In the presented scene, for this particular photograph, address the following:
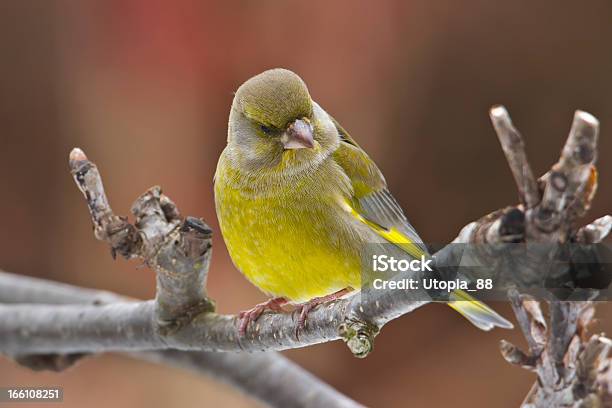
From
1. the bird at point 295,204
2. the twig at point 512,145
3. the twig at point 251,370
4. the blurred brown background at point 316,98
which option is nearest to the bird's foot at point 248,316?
the bird at point 295,204

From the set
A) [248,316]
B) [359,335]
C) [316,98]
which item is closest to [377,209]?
[248,316]

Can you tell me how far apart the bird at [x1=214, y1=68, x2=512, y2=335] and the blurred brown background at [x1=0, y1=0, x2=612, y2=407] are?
843 mm

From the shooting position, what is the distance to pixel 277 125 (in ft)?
3.42

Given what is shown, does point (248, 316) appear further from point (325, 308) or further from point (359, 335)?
point (359, 335)

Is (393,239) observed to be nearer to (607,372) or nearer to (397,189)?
(607,372)

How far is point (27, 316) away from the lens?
1378 millimetres

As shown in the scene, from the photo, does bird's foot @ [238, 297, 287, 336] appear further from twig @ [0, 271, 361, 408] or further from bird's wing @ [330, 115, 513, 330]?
twig @ [0, 271, 361, 408]

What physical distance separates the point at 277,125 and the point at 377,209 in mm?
195

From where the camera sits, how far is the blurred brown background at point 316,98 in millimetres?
2025

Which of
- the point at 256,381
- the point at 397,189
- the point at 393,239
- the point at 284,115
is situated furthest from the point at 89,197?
the point at 397,189

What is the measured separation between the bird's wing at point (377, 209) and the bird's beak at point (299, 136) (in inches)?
5.2

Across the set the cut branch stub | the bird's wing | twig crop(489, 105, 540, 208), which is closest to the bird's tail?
the bird's wing

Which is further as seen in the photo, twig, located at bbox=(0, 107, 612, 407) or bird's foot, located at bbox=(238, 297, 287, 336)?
bird's foot, located at bbox=(238, 297, 287, 336)

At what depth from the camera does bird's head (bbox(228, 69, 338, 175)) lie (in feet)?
3.32
